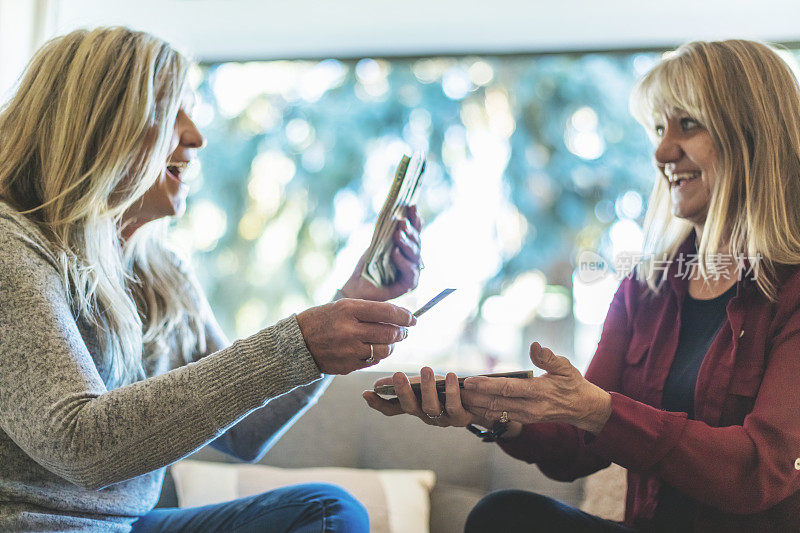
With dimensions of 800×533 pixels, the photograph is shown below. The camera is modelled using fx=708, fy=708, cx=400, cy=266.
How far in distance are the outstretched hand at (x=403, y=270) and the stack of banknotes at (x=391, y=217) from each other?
0.01 meters

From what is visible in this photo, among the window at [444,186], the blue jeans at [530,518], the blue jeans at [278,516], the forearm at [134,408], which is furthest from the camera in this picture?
the window at [444,186]

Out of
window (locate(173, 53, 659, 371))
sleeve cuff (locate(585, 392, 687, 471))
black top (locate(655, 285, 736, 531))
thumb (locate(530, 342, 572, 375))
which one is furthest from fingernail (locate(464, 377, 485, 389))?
window (locate(173, 53, 659, 371))

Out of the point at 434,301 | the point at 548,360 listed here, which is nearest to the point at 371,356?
the point at 434,301

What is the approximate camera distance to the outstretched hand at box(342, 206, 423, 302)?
139 cm

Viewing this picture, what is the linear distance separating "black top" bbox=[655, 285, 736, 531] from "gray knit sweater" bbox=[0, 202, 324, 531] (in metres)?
0.73

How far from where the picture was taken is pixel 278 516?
3.97 ft

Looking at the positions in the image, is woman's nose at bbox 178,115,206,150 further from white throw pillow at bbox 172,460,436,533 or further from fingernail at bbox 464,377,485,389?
white throw pillow at bbox 172,460,436,533

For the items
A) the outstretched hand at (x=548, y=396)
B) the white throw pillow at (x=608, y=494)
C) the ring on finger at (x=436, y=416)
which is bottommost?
the white throw pillow at (x=608, y=494)

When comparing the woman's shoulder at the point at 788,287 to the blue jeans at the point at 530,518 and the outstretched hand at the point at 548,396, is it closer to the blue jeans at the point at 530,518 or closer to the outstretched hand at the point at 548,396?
the outstretched hand at the point at 548,396

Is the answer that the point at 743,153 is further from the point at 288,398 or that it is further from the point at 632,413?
the point at 288,398

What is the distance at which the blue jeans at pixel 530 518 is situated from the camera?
128 centimetres

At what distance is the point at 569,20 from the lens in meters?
2.37

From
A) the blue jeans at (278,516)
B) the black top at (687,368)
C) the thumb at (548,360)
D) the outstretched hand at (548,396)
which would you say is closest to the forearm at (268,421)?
the blue jeans at (278,516)

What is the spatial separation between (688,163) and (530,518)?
778mm
